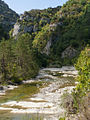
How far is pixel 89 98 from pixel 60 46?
114205 millimetres

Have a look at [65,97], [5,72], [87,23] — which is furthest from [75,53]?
[65,97]

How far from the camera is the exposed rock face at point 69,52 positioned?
370ft

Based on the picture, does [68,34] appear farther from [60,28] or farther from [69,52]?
[69,52]

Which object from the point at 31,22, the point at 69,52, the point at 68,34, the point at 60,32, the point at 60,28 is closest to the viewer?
the point at 69,52

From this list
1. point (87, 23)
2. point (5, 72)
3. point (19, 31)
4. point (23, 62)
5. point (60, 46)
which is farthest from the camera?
point (19, 31)

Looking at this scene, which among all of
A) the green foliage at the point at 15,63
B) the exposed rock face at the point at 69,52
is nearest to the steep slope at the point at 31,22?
the exposed rock face at the point at 69,52

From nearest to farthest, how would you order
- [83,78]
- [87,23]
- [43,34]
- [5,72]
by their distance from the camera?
[83,78]
[5,72]
[87,23]
[43,34]

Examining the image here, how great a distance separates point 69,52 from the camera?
378 ft

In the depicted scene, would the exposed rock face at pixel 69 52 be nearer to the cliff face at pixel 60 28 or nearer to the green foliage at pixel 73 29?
the cliff face at pixel 60 28

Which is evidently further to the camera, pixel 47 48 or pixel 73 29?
pixel 47 48

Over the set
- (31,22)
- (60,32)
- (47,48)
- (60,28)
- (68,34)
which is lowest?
(47,48)

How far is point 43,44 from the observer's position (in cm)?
13750

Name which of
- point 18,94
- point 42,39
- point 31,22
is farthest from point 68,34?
point 18,94

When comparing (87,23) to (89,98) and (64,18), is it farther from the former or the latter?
(89,98)
